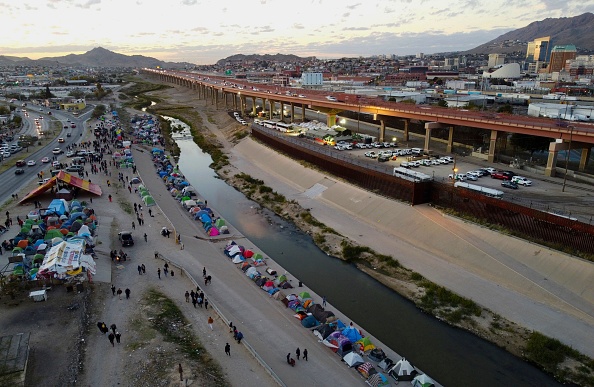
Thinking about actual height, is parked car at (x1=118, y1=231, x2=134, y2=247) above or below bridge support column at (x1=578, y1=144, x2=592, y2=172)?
below

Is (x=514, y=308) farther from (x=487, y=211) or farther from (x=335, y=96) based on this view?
(x=335, y=96)

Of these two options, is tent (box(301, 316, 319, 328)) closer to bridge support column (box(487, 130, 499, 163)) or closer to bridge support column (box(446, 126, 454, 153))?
bridge support column (box(487, 130, 499, 163))

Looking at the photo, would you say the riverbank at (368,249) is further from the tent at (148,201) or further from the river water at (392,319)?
the tent at (148,201)

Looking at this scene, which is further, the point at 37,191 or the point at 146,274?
the point at 37,191

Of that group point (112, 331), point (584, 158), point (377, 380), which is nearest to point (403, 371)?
point (377, 380)

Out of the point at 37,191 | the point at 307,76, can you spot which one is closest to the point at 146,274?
the point at 37,191

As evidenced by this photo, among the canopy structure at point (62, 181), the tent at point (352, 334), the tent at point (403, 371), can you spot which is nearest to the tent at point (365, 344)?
the tent at point (352, 334)

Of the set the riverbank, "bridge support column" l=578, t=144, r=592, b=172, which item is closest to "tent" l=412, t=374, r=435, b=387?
the riverbank
